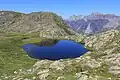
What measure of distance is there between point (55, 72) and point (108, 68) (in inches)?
1147

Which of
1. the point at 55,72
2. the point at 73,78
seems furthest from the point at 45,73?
the point at 73,78

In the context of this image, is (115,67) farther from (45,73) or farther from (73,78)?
(45,73)

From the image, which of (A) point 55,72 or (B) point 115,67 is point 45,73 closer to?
(A) point 55,72

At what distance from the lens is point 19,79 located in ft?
392

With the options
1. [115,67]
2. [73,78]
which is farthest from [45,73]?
[115,67]

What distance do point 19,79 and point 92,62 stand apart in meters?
42.3

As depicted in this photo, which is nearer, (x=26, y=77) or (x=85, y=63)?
(x=26, y=77)

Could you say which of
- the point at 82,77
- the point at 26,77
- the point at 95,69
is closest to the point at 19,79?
the point at 26,77

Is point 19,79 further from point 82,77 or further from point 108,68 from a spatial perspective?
point 108,68

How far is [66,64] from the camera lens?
13662cm

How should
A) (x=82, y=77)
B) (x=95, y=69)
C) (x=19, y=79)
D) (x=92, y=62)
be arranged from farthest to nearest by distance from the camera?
(x=92, y=62) → (x=95, y=69) → (x=19, y=79) → (x=82, y=77)

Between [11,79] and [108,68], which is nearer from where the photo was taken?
[11,79]

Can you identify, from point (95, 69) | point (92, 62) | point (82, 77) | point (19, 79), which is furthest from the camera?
point (92, 62)

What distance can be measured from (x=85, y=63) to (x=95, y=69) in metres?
9.13
